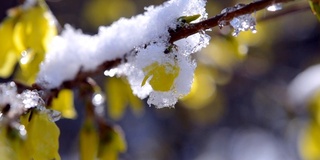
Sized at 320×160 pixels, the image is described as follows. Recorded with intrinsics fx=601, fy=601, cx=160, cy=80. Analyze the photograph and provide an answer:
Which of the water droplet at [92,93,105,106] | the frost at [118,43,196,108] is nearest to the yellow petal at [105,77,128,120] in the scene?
the water droplet at [92,93,105,106]

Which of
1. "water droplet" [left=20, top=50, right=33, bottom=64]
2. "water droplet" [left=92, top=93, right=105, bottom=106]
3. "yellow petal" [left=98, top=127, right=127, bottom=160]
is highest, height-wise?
"water droplet" [left=20, top=50, right=33, bottom=64]

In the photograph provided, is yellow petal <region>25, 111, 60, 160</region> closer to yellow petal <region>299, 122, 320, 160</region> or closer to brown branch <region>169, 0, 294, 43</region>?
brown branch <region>169, 0, 294, 43</region>

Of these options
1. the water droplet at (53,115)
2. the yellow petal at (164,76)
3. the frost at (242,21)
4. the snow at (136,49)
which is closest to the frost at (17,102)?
the water droplet at (53,115)

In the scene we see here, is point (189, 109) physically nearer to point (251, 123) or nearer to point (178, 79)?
point (251, 123)

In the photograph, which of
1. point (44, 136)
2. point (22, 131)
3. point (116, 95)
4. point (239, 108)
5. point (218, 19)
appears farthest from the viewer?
point (239, 108)

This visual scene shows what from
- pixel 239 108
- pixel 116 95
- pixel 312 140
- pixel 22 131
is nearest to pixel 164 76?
pixel 22 131

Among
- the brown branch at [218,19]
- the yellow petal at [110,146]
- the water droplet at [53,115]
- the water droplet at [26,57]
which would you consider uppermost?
the water droplet at [26,57]

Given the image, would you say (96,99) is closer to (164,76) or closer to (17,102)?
(17,102)

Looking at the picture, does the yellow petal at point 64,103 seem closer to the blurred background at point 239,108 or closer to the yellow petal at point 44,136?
the yellow petal at point 44,136

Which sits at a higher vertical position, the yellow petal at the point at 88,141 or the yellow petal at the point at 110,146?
the yellow petal at the point at 88,141
